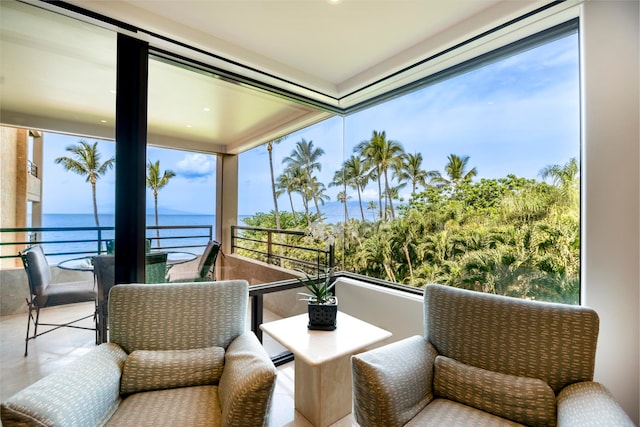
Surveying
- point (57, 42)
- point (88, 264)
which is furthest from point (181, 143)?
point (88, 264)

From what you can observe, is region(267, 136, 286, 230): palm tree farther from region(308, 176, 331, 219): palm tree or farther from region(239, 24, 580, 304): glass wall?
region(308, 176, 331, 219): palm tree

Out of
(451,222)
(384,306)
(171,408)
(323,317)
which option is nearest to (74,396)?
(171,408)

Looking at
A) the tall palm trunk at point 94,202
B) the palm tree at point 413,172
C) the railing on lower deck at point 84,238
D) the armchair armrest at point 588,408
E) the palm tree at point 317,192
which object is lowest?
the armchair armrest at point 588,408

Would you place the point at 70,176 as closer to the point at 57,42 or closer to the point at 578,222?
the point at 57,42

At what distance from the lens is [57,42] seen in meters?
1.73

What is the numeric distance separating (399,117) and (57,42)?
2.60 meters

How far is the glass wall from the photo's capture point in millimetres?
1815

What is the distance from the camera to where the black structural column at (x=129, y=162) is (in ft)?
6.17

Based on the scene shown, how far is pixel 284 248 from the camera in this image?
2.80 meters

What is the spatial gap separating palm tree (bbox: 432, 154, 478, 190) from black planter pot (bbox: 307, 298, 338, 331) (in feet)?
4.61

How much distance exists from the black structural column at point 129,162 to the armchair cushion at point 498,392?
1984 millimetres

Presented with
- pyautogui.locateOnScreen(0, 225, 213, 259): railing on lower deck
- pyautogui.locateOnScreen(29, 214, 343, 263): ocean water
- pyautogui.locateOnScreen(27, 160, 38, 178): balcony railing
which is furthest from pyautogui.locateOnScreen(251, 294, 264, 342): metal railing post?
pyautogui.locateOnScreen(27, 160, 38, 178): balcony railing

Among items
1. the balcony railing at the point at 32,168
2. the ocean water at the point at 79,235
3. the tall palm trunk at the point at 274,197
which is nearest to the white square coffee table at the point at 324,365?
the tall palm trunk at the point at 274,197

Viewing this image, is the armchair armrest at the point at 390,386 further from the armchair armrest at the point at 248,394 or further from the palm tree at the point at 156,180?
the palm tree at the point at 156,180
